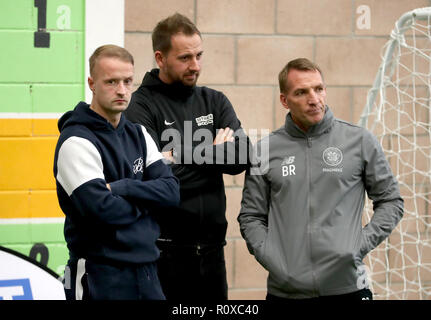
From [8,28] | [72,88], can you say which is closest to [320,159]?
[72,88]

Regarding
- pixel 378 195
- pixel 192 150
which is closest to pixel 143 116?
pixel 192 150

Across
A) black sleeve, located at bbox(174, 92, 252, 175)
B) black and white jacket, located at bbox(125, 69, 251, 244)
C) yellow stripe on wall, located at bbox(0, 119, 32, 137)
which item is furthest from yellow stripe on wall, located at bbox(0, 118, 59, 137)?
black sleeve, located at bbox(174, 92, 252, 175)

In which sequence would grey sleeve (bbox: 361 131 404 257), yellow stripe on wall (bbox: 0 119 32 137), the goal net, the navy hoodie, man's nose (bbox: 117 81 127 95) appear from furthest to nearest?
the goal net, yellow stripe on wall (bbox: 0 119 32 137), grey sleeve (bbox: 361 131 404 257), man's nose (bbox: 117 81 127 95), the navy hoodie

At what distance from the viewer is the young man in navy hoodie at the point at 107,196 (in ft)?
7.10

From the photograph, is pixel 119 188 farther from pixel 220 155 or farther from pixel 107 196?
pixel 220 155

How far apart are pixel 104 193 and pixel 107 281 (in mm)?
288

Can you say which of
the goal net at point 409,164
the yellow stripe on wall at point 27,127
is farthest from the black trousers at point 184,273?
the goal net at point 409,164

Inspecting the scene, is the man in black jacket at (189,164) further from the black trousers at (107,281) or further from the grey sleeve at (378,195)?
the grey sleeve at (378,195)

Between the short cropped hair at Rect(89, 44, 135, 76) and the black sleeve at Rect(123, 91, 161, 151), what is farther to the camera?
the black sleeve at Rect(123, 91, 161, 151)

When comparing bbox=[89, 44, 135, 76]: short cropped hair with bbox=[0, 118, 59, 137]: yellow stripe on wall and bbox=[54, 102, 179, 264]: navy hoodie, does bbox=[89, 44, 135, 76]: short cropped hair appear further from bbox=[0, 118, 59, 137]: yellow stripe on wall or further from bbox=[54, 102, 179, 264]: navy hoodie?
bbox=[0, 118, 59, 137]: yellow stripe on wall

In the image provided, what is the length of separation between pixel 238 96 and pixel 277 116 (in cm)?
25

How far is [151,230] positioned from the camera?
2262 millimetres

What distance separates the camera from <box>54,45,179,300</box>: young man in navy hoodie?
2.16 metres

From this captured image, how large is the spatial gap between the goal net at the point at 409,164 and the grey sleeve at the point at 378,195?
1387 mm
